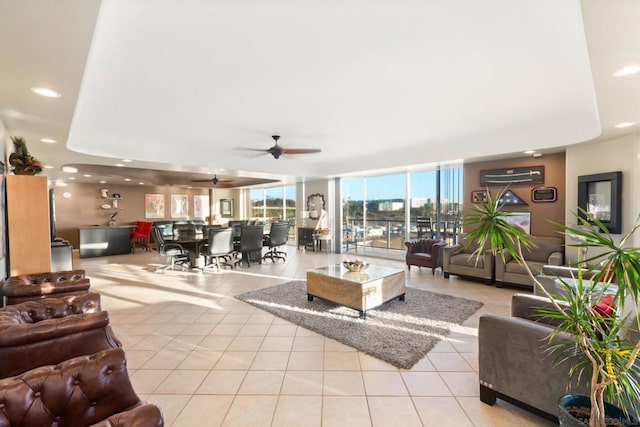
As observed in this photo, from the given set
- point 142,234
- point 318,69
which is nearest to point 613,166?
point 318,69

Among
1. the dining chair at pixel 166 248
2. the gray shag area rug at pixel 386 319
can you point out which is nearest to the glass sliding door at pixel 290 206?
the dining chair at pixel 166 248

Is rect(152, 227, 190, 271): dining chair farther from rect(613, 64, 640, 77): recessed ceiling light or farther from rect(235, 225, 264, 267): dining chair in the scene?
rect(613, 64, 640, 77): recessed ceiling light

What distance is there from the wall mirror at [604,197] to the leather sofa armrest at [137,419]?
523cm

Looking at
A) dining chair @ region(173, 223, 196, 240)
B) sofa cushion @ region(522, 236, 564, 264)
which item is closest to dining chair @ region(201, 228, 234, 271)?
dining chair @ region(173, 223, 196, 240)

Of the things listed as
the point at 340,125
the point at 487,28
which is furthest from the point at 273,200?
the point at 487,28

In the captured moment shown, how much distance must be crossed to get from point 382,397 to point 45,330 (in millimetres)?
2435

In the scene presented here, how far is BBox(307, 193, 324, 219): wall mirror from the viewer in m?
9.63

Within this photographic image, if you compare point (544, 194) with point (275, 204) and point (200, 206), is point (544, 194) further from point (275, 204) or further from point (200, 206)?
point (200, 206)

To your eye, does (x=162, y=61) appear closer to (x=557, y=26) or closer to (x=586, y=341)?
(x=557, y=26)

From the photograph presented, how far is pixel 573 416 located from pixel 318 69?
3.03m

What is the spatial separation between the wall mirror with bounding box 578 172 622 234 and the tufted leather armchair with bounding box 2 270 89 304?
250 inches

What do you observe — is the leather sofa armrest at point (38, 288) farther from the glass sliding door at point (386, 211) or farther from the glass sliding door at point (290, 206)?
the glass sliding door at point (290, 206)

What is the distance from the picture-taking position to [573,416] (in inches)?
63.9

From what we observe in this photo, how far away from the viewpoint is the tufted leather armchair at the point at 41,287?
2818mm
